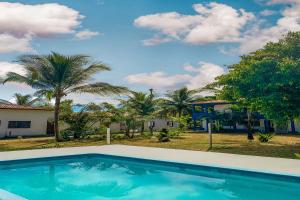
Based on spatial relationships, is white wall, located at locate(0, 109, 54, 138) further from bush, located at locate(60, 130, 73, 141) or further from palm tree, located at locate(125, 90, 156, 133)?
palm tree, located at locate(125, 90, 156, 133)

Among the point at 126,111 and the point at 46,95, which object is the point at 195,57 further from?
the point at 46,95

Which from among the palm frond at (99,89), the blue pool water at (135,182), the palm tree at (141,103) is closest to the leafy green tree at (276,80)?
the blue pool water at (135,182)

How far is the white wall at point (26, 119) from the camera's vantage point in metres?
24.3

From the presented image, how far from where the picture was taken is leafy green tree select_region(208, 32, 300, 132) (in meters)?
11.1

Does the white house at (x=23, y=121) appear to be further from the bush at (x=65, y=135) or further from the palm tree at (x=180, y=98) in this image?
the palm tree at (x=180, y=98)

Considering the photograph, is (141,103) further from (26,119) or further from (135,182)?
(135,182)

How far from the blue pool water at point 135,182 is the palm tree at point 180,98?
90.8ft

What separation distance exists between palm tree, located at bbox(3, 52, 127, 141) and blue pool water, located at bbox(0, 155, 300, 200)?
9.58 m

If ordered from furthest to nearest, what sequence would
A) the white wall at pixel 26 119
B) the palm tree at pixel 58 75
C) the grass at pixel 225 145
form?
the white wall at pixel 26 119
the palm tree at pixel 58 75
the grass at pixel 225 145

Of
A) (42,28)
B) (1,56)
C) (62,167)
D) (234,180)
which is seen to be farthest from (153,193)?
(1,56)

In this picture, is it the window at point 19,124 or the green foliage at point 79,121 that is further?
the window at point 19,124

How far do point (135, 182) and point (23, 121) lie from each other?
2089 centimetres

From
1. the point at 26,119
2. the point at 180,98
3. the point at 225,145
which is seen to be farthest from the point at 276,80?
the point at 180,98

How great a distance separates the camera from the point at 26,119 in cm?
2616
